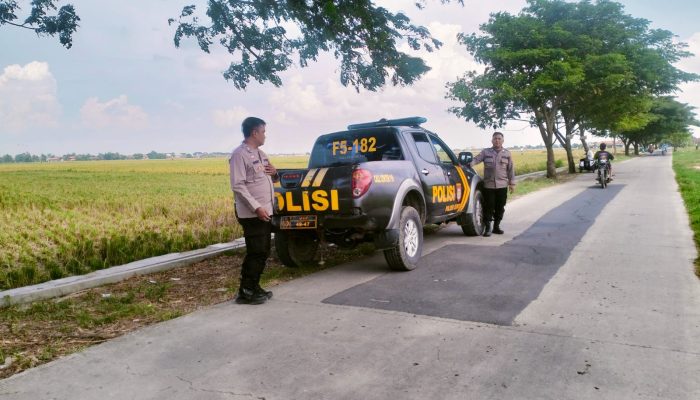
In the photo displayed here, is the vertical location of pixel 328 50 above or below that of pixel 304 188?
above

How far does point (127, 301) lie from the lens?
543 centimetres

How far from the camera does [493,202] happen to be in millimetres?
9117

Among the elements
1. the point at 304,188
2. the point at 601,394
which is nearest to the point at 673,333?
the point at 601,394

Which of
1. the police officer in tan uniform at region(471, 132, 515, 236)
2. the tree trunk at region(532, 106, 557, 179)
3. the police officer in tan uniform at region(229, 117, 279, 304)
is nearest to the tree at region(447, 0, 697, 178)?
the tree trunk at region(532, 106, 557, 179)

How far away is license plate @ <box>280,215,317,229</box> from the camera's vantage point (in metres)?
6.11

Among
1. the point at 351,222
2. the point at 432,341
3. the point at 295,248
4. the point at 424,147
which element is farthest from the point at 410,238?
the point at 432,341

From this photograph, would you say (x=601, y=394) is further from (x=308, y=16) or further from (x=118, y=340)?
(x=308, y=16)

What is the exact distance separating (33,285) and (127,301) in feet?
4.43

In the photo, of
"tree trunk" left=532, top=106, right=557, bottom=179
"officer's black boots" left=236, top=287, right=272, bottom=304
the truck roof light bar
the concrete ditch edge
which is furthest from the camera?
"tree trunk" left=532, top=106, right=557, bottom=179

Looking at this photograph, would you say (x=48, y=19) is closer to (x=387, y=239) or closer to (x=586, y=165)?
(x=387, y=239)

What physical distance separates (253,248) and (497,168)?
207 inches

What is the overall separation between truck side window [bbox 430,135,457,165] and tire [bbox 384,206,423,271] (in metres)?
1.81

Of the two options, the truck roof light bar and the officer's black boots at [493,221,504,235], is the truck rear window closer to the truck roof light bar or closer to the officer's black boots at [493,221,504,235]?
the truck roof light bar

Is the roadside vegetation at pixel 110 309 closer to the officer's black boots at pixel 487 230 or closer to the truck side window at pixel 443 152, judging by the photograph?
the truck side window at pixel 443 152
